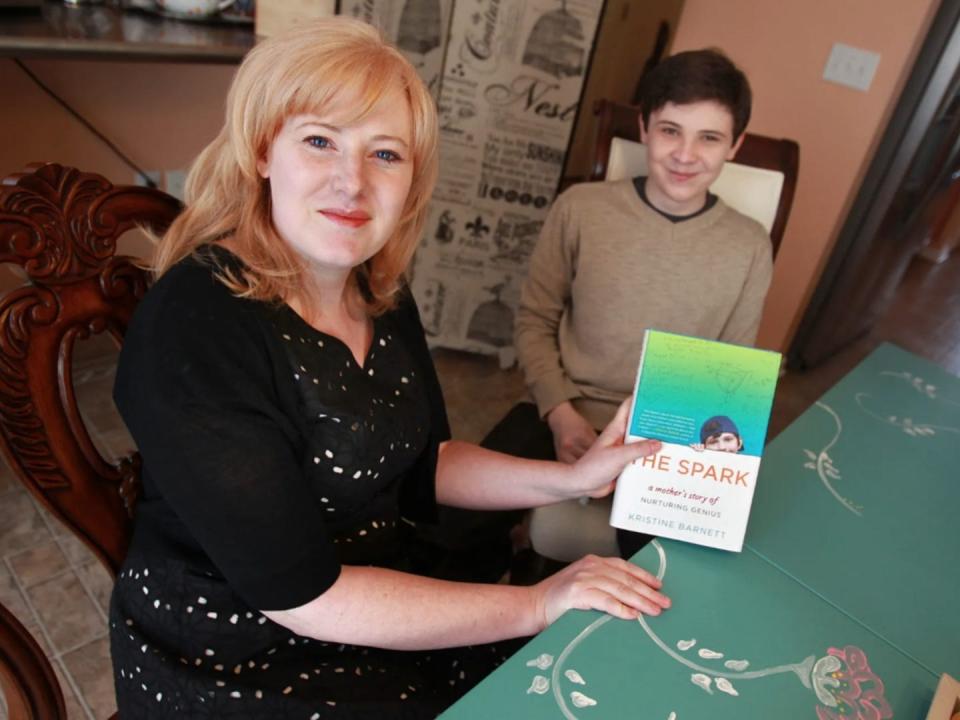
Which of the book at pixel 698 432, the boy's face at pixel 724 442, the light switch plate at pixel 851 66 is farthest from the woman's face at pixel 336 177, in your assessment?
the light switch plate at pixel 851 66

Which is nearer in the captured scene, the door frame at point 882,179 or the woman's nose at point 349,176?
the woman's nose at point 349,176

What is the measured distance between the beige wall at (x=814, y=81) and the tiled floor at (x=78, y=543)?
28.5 inches

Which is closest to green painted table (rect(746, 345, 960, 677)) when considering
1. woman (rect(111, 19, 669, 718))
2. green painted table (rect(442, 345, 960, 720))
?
green painted table (rect(442, 345, 960, 720))

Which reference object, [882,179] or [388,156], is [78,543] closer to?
[388,156]

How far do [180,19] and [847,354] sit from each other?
306 cm

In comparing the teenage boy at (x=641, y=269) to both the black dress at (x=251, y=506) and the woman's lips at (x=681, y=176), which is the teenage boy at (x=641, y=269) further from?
the black dress at (x=251, y=506)

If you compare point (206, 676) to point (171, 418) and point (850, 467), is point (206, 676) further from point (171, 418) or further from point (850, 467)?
point (850, 467)

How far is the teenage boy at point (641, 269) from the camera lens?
4.56 ft

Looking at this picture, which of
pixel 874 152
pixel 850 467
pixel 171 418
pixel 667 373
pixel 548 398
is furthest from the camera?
pixel 874 152

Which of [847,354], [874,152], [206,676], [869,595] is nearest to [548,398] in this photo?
[869,595]

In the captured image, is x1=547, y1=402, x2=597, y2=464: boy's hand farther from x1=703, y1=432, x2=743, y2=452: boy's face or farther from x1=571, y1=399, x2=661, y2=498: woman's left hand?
x1=703, y1=432, x2=743, y2=452: boy's face

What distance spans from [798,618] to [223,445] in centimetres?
69

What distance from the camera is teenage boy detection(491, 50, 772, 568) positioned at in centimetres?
139

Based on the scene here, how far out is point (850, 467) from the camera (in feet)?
3.71
